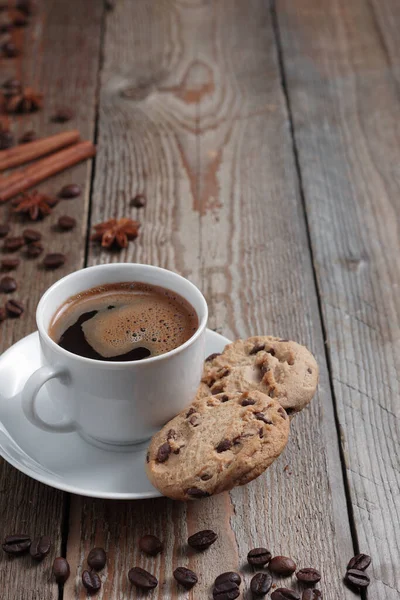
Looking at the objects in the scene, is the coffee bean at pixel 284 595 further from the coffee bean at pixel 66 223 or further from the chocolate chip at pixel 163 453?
the coffee bean at pixel 66 223

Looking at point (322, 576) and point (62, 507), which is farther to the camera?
point (62, 507)

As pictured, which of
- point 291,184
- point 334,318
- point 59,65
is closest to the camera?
point 334,318

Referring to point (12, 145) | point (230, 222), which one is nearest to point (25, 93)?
point (12, 145)

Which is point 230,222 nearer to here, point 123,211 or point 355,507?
point 123,211

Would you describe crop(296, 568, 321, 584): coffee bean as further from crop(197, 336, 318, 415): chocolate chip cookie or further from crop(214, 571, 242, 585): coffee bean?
crop(197, 336, 318, 415): chocolate chip cookie

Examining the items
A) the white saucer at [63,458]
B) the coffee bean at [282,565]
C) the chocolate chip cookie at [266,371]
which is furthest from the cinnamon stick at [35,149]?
the coffee bean at [282,565]

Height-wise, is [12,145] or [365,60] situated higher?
[365,60]

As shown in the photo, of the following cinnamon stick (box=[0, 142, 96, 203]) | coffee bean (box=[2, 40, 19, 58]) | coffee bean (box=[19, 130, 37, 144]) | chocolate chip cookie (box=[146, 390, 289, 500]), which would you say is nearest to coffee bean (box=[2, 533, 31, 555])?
chocolate chip cookie (box=[146, 390, 289, 500])

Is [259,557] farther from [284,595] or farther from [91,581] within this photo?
[91,581]
